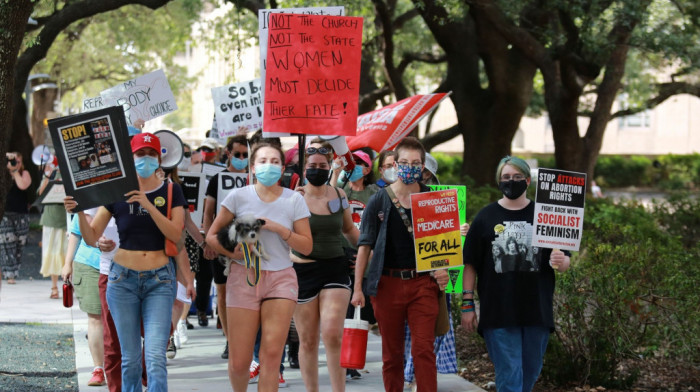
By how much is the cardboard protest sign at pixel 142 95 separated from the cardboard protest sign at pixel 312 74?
2.70 m

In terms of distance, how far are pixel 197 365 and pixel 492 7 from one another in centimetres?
928

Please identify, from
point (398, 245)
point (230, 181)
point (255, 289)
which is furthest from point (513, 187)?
point (230, 181)

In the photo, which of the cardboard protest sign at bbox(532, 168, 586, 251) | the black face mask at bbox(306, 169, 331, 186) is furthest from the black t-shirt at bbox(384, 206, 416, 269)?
the cardboard protest sign at bbox(532, 168, 586, 251)

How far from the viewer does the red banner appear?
9391 mm

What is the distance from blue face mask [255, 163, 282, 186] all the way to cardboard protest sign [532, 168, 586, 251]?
159cm

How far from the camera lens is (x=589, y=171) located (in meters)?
20.5

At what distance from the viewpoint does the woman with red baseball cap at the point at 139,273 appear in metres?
6.07

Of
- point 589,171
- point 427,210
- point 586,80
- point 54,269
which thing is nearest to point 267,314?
point 427,210

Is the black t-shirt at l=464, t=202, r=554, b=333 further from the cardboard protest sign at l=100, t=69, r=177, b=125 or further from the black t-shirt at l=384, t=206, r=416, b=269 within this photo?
the cardboard protest sign at l=100, t=69, r=177, b=125

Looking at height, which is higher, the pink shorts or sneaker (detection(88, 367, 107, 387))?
the pink shorts

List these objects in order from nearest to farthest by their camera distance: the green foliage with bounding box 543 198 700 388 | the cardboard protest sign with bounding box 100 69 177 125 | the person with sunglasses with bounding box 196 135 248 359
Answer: the person with sunglasses with bounding box 196 135 248 359 → the green foliage with bounding box 543 198 700 388 → the cardboard protest sign with bounding box 100 69 177 125

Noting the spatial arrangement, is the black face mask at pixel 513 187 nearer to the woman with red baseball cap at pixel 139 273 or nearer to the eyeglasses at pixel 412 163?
the eyeglasses at pixel 412 163

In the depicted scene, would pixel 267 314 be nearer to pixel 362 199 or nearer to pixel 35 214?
pixel 362 199

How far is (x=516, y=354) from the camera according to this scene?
20.1 feet
